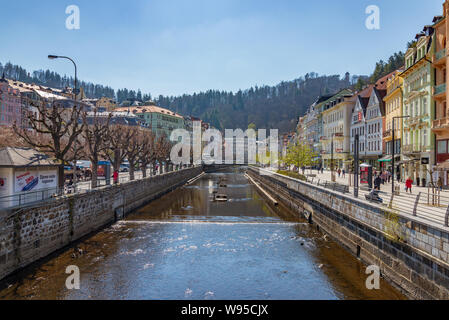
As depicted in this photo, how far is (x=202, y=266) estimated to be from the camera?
2103 centimetres

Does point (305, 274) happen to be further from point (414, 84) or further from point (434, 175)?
point (414, 84)

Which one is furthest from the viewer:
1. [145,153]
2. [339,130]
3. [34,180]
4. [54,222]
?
[339,130]

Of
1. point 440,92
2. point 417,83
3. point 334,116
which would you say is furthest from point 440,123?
point 334,116

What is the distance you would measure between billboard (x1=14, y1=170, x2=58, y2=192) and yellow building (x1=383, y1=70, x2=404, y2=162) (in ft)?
147

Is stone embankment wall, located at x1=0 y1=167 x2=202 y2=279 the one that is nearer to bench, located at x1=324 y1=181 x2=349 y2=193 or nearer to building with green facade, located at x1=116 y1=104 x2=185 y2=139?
bench, located at x1=324 y1=181 x2=349 y2=193

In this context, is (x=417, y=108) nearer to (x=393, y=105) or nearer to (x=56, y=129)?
(x=393, y=105)

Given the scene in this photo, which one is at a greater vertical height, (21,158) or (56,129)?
(56,129)

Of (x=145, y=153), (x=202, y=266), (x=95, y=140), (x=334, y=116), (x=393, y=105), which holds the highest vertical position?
(x=334, y=116)

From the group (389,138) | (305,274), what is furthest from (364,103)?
(305,274)

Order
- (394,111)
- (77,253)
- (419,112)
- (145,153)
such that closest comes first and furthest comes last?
(77,253) → (419,112) → (145,153) → (394,111)

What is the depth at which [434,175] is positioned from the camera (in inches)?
1507

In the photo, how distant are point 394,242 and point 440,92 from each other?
87.3ft

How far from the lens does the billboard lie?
20469 mm

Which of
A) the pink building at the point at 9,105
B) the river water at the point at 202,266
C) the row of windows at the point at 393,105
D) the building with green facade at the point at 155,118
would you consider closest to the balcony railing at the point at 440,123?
the row of windows at the point at 393,105
